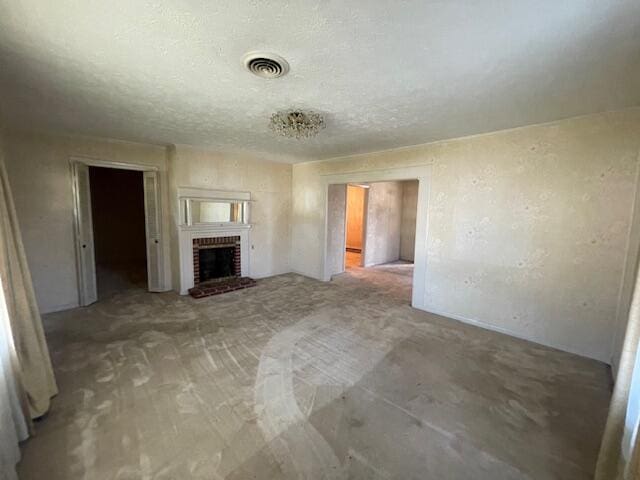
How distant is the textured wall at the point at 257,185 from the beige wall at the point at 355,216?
12.6 ft

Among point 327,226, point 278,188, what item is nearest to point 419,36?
point 327,226

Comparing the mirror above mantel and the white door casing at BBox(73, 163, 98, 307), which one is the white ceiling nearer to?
the white door casing at BBox(73, 163, 98, 307)

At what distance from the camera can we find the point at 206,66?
6.07 ft

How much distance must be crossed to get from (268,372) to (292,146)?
3.22 metres

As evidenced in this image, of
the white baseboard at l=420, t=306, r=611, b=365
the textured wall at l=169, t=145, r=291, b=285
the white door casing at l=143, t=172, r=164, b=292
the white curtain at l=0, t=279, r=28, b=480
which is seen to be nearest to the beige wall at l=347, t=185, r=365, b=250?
the textured wall at l=169, t=145, r=291, b=285

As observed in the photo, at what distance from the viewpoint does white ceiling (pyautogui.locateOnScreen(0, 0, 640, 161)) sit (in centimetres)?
132

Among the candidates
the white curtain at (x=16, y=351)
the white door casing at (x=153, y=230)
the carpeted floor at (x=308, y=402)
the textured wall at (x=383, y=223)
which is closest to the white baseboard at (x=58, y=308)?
the carpeted floor at (x=308, y=402)

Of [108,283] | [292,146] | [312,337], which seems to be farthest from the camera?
[108,283]

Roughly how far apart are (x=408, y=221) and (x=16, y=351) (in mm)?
8170

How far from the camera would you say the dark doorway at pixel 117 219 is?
675 centimetres

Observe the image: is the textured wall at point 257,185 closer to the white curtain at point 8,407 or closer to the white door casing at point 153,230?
the white door casing at point 153,230

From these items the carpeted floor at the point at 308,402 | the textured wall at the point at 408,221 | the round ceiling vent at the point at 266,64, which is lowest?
the carpeted floor at the point at 308,402

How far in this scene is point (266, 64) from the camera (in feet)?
5.88

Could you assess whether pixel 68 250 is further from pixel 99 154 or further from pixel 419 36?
pixel 419 36
